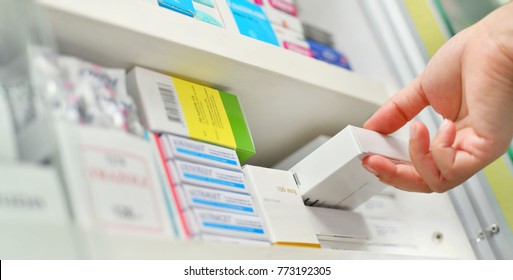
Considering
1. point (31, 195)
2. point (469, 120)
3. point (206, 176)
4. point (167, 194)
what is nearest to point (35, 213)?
point (31, 195)

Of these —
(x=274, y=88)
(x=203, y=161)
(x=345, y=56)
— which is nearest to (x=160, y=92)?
(x=203, y=161)

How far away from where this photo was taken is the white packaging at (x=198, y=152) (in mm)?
799

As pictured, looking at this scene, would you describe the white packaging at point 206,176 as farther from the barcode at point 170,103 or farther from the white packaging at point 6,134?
the white packaging at point 6,134

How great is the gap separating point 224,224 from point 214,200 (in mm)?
40

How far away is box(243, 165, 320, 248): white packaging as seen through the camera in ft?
2.77

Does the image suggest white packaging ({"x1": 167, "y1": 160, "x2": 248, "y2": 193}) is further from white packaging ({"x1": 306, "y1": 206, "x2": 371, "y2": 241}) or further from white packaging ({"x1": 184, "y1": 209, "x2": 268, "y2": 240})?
white packaging ({"x1": 306, "y1": 206, "x2": 371, "y2": 241})

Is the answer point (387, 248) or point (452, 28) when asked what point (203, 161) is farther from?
point (452, 28)

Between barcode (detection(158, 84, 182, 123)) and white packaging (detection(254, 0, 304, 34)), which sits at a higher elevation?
white packaging (detection(254, 0, 304, 34))

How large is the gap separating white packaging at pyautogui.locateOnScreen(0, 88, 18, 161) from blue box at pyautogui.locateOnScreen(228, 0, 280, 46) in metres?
0.50

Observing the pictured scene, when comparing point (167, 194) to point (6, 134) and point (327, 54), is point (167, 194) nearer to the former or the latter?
point (6, 134)

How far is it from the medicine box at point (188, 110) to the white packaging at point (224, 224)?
13 cm

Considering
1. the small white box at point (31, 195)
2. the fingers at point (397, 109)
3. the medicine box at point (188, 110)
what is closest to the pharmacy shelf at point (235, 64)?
the medicine box at point (188, 110)

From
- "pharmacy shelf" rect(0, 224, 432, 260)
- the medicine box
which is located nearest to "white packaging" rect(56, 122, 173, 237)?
"pharmacy shelf" rect(0, 224, 432, 260)
